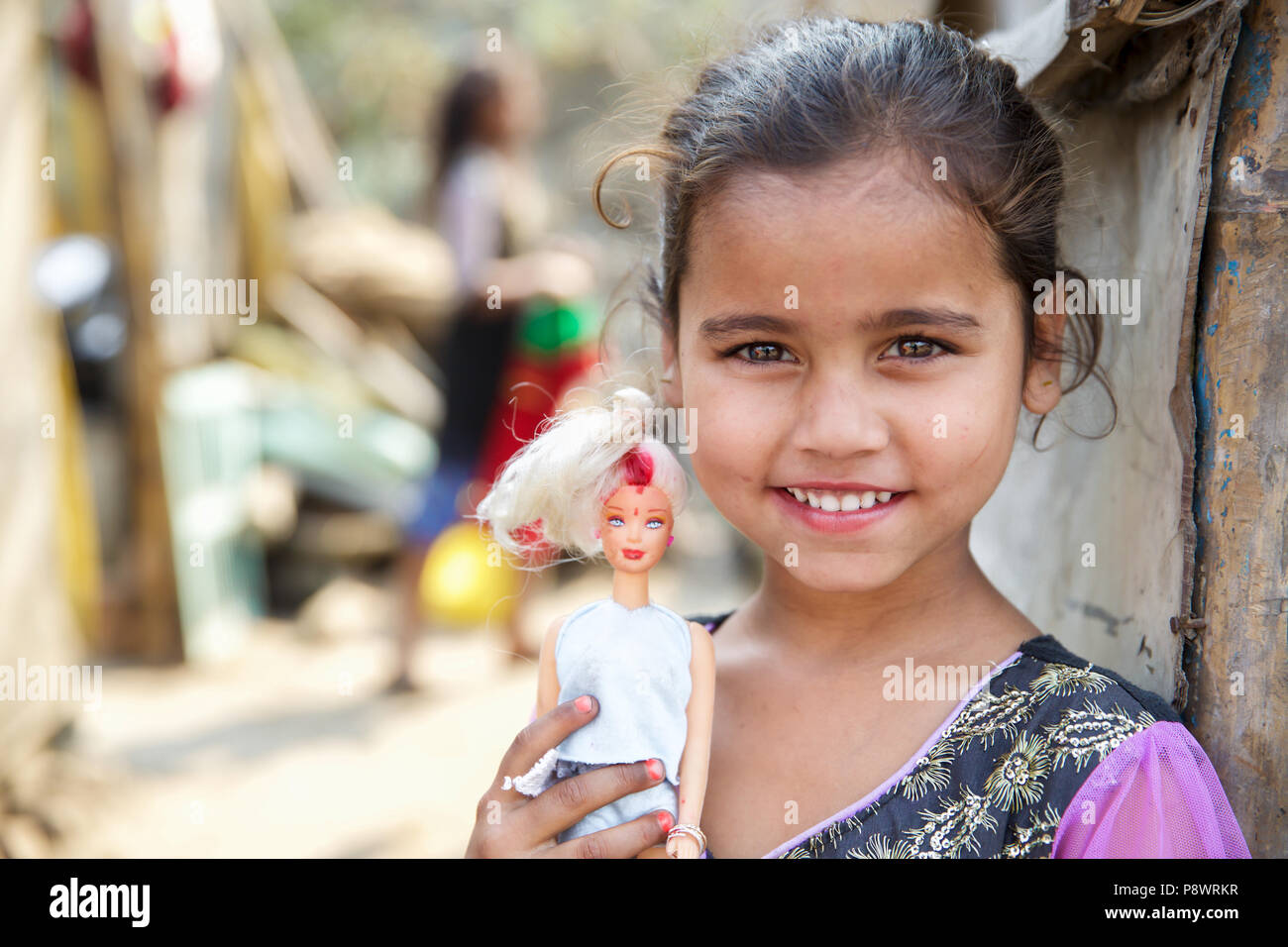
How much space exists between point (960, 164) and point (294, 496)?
510cm

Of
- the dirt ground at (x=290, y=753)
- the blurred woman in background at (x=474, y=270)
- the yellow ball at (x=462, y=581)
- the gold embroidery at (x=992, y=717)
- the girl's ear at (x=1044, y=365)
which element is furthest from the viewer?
the yellow ball at (x=462, y=581)

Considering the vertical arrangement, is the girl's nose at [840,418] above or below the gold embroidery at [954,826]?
above

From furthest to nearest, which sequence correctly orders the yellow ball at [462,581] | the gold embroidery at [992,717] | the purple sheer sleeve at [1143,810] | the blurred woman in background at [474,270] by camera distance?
the yellow ball at [462,581]
the blurred woman in background at [474,270]
the gold embroidery at [992,717]
the purple sheer sleeve at [1143,810]

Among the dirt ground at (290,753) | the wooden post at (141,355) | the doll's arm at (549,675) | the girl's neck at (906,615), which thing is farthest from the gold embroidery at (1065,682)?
the wooden post at (141,355)

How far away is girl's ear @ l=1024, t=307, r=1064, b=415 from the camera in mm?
1428

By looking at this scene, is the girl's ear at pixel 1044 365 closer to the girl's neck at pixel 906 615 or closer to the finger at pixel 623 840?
the girl's neck at pixel 906 615

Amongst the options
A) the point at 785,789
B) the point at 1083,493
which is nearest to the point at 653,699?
the point at 785,789

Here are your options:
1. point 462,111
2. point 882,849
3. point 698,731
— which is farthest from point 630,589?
point 462,111

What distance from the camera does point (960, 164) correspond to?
4.35ft

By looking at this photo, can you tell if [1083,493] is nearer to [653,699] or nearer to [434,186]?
[653,699]

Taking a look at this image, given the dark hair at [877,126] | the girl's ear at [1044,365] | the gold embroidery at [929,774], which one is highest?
the dark hair at [877,126]

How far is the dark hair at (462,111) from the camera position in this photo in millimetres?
4426

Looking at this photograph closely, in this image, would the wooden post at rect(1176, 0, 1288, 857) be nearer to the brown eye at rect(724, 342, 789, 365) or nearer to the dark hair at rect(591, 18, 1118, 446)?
the dark hair at rect(591, 18, 1118, 446)

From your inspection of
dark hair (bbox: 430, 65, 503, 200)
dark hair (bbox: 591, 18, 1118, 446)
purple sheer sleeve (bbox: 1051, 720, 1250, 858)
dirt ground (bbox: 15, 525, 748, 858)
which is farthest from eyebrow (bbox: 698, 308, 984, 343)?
dark hair (bbox: 430, 65, 503, 200)
